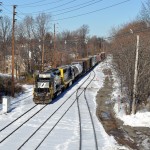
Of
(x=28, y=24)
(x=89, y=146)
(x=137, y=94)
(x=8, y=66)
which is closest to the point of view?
(x=89, y=146)

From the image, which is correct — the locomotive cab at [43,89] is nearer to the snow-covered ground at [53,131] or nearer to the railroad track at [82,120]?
the snow-covered ground at [53,131]

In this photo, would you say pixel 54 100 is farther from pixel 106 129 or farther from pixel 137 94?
pixel 106 129

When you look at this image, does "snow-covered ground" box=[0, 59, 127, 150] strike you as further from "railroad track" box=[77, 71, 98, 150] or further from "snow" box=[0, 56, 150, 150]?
"railroad track" box=[77, 71, 98, 150]

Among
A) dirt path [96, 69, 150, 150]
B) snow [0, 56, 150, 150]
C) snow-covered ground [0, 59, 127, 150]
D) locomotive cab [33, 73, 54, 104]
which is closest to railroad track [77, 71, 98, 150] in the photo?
snow [0, 56, 150, 150]

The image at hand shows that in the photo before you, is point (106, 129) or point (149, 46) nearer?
point (106, 129)

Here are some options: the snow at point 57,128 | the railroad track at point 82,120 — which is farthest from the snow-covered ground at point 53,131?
the railroad track at point 82,120

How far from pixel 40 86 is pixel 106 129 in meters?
11.1

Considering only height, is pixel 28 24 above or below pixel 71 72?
above

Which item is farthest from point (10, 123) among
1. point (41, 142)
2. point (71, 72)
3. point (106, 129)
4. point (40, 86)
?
point (71, 72)

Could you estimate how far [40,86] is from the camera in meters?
32.3

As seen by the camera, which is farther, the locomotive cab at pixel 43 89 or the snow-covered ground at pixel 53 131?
the locomotive cab at pixel 43 89

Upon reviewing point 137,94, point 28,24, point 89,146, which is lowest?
point 89,146

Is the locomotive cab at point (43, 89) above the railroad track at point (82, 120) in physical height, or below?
above

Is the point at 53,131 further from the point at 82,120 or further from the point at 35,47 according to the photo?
the point at 35,47
